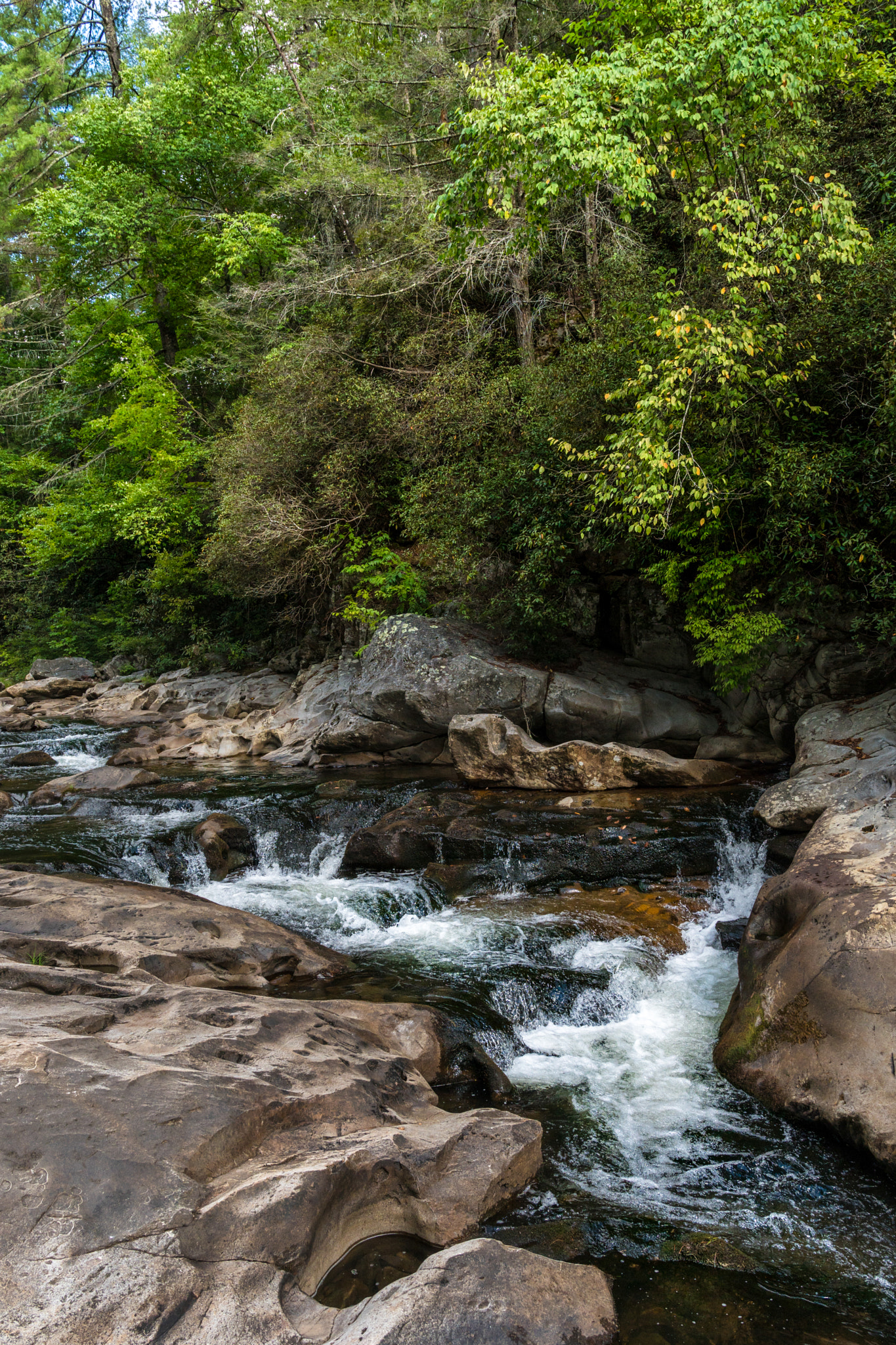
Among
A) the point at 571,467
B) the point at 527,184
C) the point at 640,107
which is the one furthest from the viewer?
the point at 571,467

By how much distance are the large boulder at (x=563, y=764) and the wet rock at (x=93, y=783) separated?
16.4 ft

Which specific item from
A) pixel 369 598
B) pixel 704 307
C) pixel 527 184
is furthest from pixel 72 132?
pixel 704 307

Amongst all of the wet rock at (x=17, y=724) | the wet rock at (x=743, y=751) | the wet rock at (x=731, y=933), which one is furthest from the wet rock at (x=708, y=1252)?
the wet rock at (x=17, y=724)

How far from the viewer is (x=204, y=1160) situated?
3135mm

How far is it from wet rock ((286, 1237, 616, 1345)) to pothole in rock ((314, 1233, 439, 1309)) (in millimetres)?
269

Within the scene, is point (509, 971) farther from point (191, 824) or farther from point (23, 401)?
point (23, 401)

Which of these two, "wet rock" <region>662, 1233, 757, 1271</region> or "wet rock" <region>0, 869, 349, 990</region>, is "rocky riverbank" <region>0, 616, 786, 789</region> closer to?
"wet rock" <region>0, 869, 349, 990</region>

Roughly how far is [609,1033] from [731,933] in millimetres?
1666

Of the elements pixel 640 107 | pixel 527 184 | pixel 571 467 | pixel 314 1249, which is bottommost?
pixel 314 1249

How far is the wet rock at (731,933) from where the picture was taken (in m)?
6.70

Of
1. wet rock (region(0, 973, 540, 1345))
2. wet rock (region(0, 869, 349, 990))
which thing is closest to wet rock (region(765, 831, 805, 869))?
wet rock (region(0, 869, 349, 990))

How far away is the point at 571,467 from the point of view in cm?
1138

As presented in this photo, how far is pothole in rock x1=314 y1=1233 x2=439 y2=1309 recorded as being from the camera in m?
3.05

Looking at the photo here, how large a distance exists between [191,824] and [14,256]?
22887 mm
